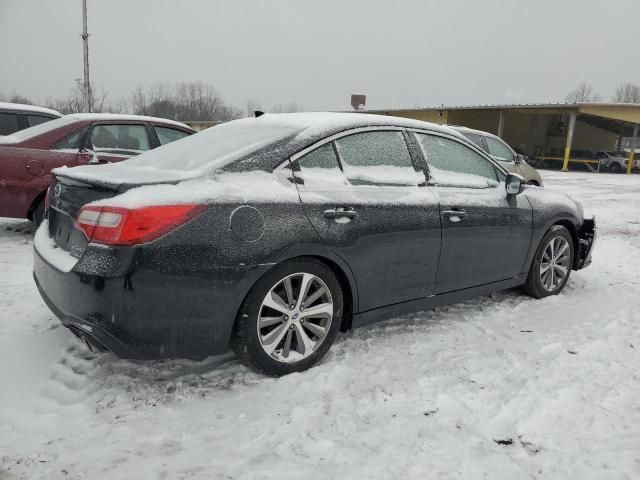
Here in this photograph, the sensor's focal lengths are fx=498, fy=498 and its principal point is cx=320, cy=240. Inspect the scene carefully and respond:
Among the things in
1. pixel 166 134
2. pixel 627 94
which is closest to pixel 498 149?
pixel 166 134

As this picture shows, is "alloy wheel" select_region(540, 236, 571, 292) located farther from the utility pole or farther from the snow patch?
the utility pole

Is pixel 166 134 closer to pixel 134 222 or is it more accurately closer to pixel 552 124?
pixel 134 222

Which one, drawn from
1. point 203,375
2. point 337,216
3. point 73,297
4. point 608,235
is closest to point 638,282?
point 608,235

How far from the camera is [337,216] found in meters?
2.88

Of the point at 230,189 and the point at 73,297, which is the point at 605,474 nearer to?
the point at 230,189

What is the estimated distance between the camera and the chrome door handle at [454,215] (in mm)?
3428

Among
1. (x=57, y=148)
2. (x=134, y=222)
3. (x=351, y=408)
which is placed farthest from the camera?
(x=57, y=148)

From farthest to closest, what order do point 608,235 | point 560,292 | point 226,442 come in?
point 608,235 → point 560,292 → point 226,442

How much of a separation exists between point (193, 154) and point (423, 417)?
6.43 ft

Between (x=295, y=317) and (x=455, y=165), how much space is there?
1.78 m

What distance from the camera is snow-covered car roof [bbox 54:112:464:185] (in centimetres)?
268

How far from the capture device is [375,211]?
3.05 meters

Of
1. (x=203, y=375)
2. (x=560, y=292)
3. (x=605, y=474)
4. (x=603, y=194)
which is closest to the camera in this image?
(x=605, y=474)

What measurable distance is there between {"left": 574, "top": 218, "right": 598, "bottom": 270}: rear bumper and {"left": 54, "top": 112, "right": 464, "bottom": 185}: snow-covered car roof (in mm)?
2383
